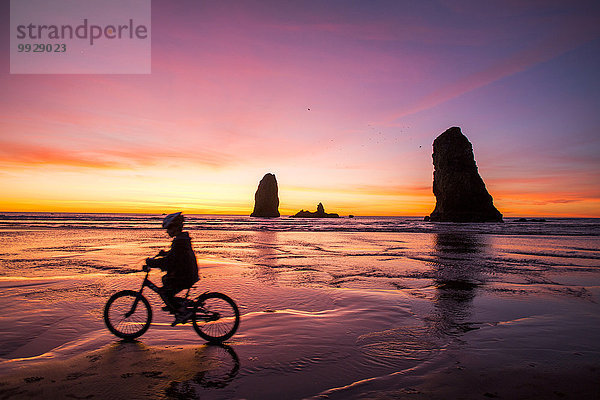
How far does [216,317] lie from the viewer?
5.57 meters

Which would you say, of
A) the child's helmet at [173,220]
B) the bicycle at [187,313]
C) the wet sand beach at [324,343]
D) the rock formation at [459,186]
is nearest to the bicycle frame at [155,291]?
the bicycle at [187,313]

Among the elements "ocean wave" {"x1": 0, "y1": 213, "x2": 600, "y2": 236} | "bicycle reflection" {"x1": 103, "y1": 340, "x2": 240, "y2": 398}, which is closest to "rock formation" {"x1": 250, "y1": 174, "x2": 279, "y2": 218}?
"ocean wave" {"x1": 0, "y1": 213, "x2": 600, "y2": 236}

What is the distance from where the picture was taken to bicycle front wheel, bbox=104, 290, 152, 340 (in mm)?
5773

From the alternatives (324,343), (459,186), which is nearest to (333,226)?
(459,186)

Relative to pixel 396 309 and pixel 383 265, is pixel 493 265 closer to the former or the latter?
pixel 383 265

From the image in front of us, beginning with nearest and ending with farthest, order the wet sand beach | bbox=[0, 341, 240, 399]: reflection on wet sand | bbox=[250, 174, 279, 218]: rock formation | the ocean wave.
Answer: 1. bbox=[0, 341, 240, 399]: reflection on wet sand
2. the wet sand beach
3. the ocean wave
4. bbox=[250, 174, 279, 218]: rock formation

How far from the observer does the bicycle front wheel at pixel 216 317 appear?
561cm

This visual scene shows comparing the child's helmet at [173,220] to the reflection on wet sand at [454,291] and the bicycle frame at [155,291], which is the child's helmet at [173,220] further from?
the reflection on wet sand at [454,291]

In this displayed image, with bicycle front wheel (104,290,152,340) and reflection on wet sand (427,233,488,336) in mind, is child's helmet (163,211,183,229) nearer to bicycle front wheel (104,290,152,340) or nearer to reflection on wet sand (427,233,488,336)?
bicycle front wheel (104,290,152,340)

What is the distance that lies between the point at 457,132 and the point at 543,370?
99.0 metres

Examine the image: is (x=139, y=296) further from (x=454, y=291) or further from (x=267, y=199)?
(x=267, y=199)

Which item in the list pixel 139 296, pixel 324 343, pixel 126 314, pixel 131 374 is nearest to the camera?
pixel 131 374

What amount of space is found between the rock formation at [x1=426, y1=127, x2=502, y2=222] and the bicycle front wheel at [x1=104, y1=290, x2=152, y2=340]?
295 feet

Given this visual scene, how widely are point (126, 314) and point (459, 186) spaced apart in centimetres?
9226
